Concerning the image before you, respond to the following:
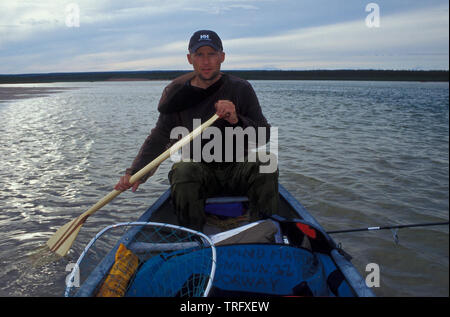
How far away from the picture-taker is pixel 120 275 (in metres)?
2.43

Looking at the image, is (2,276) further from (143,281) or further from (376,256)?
(376,256)

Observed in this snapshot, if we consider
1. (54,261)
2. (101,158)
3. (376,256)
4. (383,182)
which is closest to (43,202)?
(54,261)

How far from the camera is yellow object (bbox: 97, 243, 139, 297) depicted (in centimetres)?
228

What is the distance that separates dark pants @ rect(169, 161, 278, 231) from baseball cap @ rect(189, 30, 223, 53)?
1.25 meters

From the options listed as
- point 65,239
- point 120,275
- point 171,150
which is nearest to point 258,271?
point 120,275

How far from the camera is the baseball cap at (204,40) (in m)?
3.58

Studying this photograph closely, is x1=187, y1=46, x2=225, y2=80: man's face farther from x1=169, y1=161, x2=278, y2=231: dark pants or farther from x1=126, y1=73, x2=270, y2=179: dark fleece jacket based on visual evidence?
x1=169, y1=161, x2=278, y2=231: dark pants

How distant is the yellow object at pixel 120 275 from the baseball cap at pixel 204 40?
7.17 ft

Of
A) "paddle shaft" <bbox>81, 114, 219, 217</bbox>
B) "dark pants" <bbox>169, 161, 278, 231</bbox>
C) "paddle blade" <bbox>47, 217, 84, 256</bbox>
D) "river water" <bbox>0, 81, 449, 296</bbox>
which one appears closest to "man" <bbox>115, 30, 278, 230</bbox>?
"dark pants" <bbox>169, 161, 278, 231</bbox>

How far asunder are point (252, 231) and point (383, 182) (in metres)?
5.02

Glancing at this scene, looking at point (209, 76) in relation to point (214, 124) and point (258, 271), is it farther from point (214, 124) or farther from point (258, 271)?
point (258, 271)

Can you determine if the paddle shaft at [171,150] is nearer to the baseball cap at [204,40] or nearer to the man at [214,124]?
the man at [214,124]

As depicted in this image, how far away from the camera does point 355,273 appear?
2266mm

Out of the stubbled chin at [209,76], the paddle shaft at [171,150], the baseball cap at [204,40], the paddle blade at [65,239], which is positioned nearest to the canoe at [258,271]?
the paddle shaft at [171,150]
